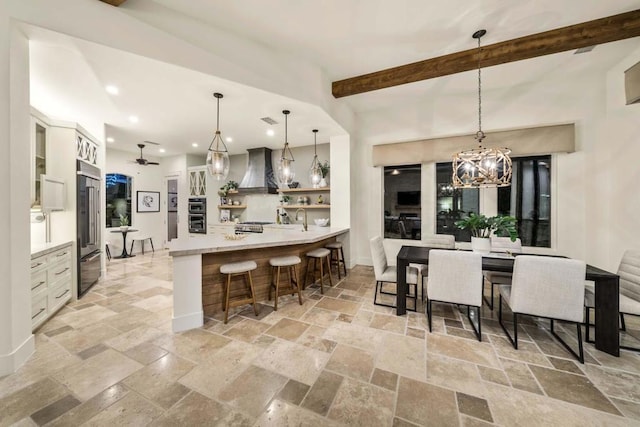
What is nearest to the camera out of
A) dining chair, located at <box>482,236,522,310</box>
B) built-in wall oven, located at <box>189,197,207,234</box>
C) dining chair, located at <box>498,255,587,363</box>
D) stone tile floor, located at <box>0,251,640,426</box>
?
stone tile floor, located at <box>0,251,640,426</box>

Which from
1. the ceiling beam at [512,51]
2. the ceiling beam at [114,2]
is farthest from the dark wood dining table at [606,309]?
the ceiling beam at [114,2]

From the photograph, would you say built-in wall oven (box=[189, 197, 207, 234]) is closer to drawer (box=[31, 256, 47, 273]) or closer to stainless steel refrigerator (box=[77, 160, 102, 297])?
stainless steel refrigerator (box=[77, 160, 102, 297])

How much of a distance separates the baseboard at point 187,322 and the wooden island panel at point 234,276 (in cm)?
23

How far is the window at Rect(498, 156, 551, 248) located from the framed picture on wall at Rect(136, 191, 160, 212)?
8611 millimetres

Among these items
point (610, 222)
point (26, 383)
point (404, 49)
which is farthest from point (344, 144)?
point (26, 383)

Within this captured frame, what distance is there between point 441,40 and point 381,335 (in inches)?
136

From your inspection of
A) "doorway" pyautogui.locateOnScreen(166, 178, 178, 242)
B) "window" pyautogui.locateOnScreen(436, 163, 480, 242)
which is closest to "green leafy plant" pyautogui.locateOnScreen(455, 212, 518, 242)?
"window" pyautogui.locateOnScreen(436, 163, 480, 242)

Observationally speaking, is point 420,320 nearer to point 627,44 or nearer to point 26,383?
point 26,383

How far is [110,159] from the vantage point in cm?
609

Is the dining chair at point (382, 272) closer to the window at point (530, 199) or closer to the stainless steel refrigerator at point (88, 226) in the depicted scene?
the window at point (530, 199)

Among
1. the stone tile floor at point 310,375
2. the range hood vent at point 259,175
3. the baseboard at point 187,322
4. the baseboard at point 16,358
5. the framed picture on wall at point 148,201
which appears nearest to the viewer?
the stone tile floor at point 310,375

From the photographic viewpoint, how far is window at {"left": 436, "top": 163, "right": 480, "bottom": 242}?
4398 mm

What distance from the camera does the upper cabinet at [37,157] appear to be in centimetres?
267

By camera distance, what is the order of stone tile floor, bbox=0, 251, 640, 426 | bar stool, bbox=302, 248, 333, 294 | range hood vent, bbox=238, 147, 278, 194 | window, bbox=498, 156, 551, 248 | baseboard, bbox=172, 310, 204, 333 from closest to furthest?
stone tile floor, bbox=0, 251, 640, 426 < baseboard, bbox=172, 310, 204, 333 < bar stool, bbox=302, 248, 333, 294 < window, bbox=498, 156, 551, 248 < range hood vent, bbox=238, 147, 278, 194
